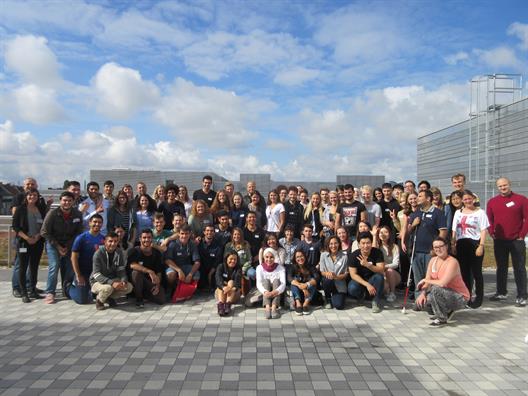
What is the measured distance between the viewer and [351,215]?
757 centimetres

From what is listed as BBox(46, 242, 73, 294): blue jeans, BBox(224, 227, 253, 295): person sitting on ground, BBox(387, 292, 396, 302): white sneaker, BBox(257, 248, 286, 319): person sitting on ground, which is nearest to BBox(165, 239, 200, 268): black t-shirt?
BBox(224, 227, 253, 295): person sitting on ground

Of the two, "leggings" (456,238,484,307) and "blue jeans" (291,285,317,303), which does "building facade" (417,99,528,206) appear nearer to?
"leggings" (456,238,484,307)

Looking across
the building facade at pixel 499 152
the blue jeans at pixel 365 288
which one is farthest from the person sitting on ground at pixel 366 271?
the building facade at pixel 499 152

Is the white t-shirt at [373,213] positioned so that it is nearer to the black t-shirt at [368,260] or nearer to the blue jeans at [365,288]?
the black t-shirt at [368,260]

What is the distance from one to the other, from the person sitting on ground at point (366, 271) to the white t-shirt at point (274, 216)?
5.80 feet

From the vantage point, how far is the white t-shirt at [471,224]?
264 inches

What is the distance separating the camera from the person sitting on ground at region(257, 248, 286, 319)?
21.1ft

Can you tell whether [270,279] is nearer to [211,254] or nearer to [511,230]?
[211,254]

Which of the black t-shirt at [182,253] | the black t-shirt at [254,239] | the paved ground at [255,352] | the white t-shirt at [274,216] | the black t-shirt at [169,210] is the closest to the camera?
the paved ground at [255,352]

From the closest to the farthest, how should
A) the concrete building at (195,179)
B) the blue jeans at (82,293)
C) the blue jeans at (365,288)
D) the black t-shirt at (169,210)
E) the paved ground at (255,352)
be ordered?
1. the paved ground at (255,352)
2. the blue jeans at (365,288)
3. the blue jeans at (82,293)
4. the black t-shirt at (169,210)
5. the concrete building at (195,179)

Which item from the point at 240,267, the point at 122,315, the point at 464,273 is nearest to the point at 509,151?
the point at 464,273

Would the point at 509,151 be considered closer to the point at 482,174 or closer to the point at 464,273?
the point at 482,174

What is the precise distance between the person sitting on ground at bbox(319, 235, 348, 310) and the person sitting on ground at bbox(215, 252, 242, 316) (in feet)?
4.55

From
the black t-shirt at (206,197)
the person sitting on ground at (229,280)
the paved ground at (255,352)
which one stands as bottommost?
the paved ground at (255,352)
